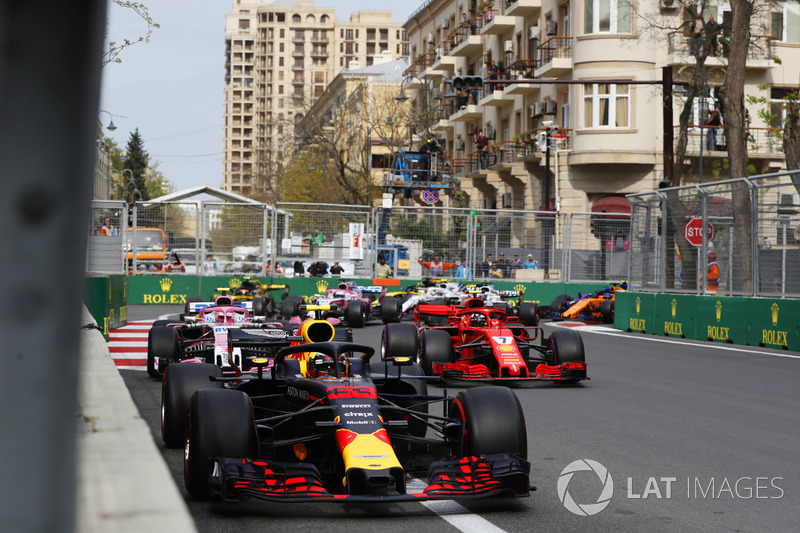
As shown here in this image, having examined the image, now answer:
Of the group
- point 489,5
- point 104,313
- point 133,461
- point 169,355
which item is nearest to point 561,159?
point 489,5

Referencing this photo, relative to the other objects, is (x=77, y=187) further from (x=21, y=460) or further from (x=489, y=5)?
(x=489, y=5)

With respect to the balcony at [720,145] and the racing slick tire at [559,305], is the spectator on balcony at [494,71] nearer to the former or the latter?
the balcony at [720,145]

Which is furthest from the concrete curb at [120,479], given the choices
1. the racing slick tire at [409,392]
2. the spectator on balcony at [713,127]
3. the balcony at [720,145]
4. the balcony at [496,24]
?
the balcony at [496,24]

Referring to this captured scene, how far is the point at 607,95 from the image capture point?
42.0 m

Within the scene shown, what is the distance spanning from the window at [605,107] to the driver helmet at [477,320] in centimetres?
2934

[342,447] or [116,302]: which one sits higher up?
[116,302]

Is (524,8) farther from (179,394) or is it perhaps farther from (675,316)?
(179,394)

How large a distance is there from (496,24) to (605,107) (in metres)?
11.0

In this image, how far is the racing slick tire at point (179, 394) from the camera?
311 inches

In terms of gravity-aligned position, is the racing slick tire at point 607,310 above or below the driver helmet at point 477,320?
below

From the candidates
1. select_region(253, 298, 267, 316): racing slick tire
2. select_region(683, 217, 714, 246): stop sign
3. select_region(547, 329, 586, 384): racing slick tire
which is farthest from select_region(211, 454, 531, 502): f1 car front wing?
select_region(253, 298, 267, 316): racing slick tire

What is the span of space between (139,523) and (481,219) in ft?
107

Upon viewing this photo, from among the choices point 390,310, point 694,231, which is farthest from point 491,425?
point 390,310

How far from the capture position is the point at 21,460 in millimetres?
1184
